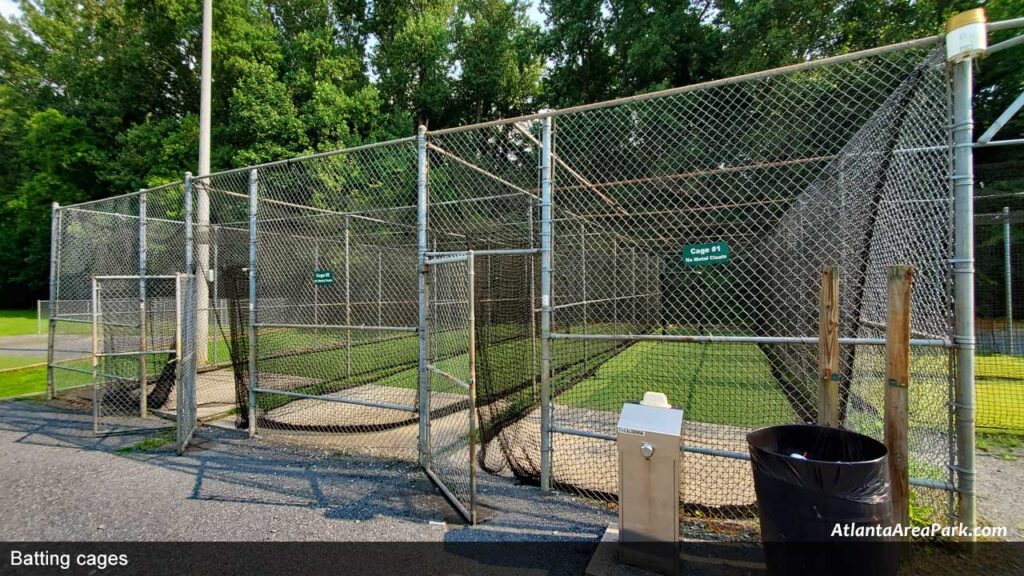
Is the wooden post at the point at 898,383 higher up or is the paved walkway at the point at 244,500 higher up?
the wooden post at the point at 898,383

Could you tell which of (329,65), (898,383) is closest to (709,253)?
(898,383)

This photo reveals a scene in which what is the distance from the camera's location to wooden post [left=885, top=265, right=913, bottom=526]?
2.51m

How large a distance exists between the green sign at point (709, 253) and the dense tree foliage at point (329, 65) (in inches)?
589

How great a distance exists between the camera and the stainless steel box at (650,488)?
2.71 meters

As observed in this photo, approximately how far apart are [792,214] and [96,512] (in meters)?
8.48

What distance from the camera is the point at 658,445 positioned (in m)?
2.74

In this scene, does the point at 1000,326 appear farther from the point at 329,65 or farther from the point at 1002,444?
the point at 329,65

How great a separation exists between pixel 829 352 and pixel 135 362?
30.2 feet

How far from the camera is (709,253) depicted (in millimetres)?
3291

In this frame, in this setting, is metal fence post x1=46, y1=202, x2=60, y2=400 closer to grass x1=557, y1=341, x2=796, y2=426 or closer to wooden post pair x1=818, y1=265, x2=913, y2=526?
grass x1=557, y1=341, x2=796, y2=426

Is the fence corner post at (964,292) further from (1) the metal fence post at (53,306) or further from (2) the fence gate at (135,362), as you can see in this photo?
(1) the metal fence post at (53,306)

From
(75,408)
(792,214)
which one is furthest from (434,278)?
(75,408)

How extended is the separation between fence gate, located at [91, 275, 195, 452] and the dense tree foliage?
436 inches

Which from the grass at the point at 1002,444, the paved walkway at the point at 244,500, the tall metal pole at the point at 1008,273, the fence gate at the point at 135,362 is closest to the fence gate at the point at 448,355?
the paved walkway at the point at 244,500
